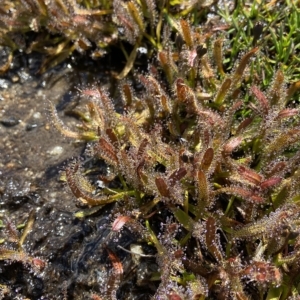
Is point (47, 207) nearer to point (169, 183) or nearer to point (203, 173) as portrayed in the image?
point (169, 183)

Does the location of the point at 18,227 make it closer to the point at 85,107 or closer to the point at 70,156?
the point at 70,156

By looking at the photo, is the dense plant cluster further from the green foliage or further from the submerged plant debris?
the green foliage

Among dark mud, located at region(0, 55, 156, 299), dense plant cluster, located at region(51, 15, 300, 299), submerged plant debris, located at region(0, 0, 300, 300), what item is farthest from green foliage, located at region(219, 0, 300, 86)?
dark mud, located at region(0, 55, 156, 299)

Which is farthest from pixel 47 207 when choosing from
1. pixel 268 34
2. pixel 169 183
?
pixel 268 34

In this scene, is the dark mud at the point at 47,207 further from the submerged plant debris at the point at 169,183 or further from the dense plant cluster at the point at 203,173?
the dense plant cluster at the point at 203,173

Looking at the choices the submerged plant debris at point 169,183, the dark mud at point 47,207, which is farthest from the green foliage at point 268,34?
the dark mud at point 47,207

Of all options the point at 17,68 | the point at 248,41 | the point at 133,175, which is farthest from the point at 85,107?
the point at 248,41
